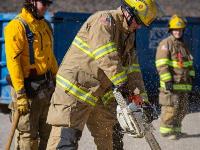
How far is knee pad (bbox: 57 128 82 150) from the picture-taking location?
4.38m

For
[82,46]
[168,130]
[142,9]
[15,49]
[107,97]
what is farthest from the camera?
[168,130]

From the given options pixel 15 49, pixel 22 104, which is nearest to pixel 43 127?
pixel 22 104

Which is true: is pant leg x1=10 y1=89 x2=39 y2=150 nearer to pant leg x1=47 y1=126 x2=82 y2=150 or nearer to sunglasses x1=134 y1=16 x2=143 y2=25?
pant leg x1=47 y1=126 x2=82 y2=150

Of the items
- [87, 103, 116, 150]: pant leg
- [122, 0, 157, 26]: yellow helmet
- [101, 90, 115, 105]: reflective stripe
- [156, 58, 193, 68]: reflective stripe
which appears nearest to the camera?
[122, 0, 157, 26]: yellow helmet

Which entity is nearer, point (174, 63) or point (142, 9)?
point (142, 9)

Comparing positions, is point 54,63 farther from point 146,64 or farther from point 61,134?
point 146,64

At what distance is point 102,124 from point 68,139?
51 centimetres

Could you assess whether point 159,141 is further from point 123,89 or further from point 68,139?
point 123,89

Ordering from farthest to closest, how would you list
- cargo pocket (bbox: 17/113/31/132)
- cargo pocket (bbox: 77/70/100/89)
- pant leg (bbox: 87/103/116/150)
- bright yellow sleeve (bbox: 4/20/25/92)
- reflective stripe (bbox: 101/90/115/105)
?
1. cargo pocket (bbox: 17/113/31/132)
2. bright yellow sleeve (bbox: 4/20/25/92)
3. pant leg (bbox: 87/103/116/150)
4. reflective stripe (bbox: 101/90/115/105)
5. cargo pocket (bbox: 77/70/100/89)

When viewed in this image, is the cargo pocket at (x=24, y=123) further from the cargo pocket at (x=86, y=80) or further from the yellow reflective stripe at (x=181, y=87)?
the yellow reflective stripe at (x=181, y=87)

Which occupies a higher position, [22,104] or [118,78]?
[118,78]

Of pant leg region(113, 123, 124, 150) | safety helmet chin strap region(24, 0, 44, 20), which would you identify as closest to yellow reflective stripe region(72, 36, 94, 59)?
safety helmet chin strap region(24, 0, 44, 20)

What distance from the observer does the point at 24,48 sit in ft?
16.4

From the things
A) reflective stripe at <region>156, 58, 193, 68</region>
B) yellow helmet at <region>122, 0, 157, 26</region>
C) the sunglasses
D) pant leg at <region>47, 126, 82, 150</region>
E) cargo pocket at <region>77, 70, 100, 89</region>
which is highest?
yellow helmet at <region>122, 0, 157, 26</region>
